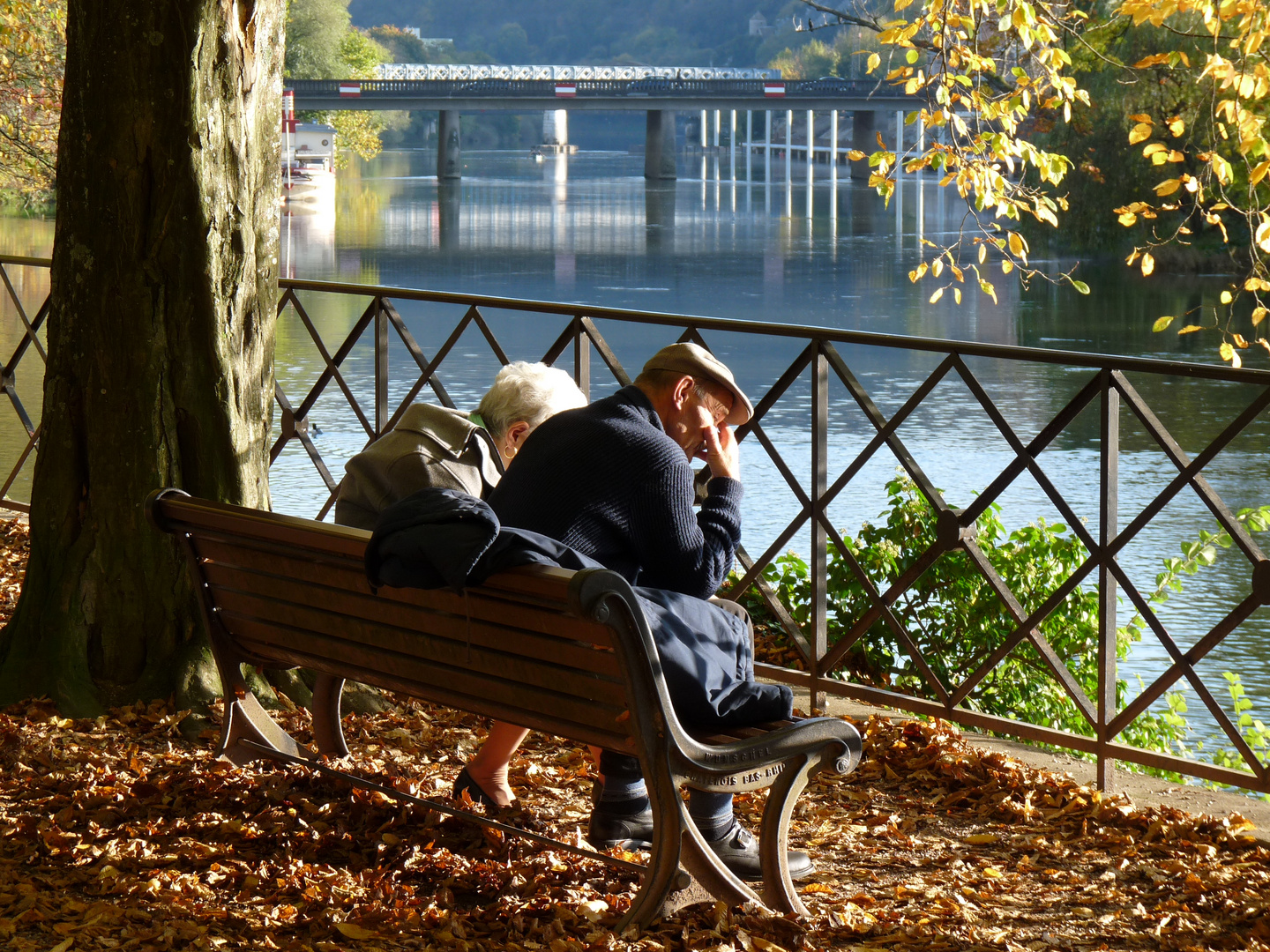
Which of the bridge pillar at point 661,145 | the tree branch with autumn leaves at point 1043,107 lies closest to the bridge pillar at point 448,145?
the bridge pillar at point 661,145

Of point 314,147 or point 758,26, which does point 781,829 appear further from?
point 758,26

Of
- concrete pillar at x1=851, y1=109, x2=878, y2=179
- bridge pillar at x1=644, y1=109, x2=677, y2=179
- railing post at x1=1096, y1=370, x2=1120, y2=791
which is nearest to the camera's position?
railing post at x1=1096, y1=370, x2=1120, y2=791

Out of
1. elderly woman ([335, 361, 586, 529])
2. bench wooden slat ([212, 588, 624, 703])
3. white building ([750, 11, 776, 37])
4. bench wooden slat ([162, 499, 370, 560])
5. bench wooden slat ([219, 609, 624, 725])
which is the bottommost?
bench wooden slat ([219, 609, 624, 725])

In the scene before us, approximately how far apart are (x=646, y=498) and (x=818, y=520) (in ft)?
4.56

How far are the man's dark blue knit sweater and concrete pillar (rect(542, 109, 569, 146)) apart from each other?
3993 inches

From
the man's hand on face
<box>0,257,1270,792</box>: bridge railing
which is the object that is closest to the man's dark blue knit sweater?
the man's hand on face

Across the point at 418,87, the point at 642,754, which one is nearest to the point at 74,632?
the point at 642,754

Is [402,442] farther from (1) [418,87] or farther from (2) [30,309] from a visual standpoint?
(1) [418,87]

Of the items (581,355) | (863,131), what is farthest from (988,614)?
(863,131)

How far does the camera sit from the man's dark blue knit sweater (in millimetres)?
2508

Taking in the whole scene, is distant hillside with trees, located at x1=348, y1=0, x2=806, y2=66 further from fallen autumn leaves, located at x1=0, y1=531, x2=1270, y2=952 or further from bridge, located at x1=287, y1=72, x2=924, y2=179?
fallen autumn leaves, located at x1=0, y1=531, x2=1270, y2=952

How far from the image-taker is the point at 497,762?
3.03 m

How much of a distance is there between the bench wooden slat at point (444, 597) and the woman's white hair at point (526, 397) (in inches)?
25.4

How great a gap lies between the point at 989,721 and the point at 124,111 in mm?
2655
